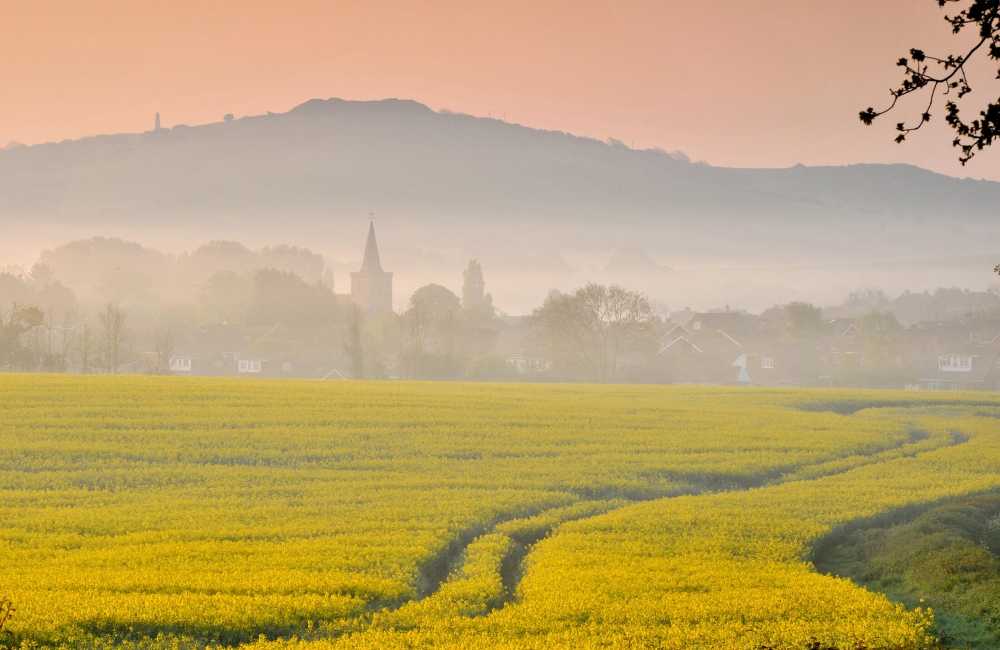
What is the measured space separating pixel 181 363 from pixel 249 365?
11.2m

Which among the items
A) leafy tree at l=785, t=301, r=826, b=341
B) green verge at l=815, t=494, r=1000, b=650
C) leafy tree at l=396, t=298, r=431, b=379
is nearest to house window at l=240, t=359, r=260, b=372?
leafy tree at l=396, t=298, r=431, b=379

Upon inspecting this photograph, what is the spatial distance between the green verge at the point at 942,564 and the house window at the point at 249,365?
101824 millimetres

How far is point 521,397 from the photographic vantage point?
2393 inches

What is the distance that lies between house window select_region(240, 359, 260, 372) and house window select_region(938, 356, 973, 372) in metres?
84.0

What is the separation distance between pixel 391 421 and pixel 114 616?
28.0 m

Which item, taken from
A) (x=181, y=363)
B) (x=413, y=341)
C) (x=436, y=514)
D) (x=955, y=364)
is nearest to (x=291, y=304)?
(x=181, y=363)

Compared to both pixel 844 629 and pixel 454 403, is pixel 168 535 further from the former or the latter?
pixel 454 403

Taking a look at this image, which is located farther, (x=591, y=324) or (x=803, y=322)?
(x=803, y=322)

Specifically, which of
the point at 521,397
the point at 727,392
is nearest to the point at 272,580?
the point at 521,397

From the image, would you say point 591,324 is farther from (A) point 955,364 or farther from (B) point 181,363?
(B) point 181,363

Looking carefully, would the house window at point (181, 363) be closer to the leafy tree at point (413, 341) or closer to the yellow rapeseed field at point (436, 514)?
the leafy tree at point (413, 341)

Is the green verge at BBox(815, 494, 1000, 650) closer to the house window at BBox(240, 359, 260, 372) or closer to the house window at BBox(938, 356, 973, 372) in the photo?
the house window at BBox(938, 356, 973, 372)

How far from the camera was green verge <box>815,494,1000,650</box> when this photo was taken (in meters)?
19.6

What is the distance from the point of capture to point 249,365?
4838 inches
